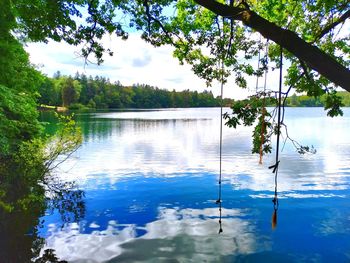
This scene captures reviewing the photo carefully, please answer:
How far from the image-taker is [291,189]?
18.3 m

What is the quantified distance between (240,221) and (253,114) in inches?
275

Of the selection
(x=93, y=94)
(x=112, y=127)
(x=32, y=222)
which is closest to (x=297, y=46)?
(x=32, y=222)

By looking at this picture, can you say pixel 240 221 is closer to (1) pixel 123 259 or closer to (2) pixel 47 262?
(1) pixel 123 259

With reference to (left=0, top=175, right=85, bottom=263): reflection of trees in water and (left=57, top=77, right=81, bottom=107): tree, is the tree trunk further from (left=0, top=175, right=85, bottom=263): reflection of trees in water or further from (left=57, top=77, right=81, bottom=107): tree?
(left=57, top=77, right=81, bottom=107): tree

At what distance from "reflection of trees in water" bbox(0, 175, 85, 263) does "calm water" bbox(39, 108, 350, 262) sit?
29 cm

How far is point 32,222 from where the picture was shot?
41.7ft

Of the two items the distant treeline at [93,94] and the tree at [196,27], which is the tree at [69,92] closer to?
the distant treeline at [93,94]

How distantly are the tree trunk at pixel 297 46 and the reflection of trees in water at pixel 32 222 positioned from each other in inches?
336

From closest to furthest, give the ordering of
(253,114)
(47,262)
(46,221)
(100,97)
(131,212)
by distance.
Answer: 1. (253,114)
2. (47,262)
3. (46,221)
4. (131,212)
5. (100,97)

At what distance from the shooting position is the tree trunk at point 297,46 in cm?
457

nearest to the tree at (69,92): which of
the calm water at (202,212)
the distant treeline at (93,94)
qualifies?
the distant treeline at (93,94)

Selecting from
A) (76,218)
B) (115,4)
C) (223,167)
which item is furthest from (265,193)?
(115,4)

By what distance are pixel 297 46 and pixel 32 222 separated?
1179 centimetres

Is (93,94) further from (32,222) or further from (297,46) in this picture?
(297,46)
